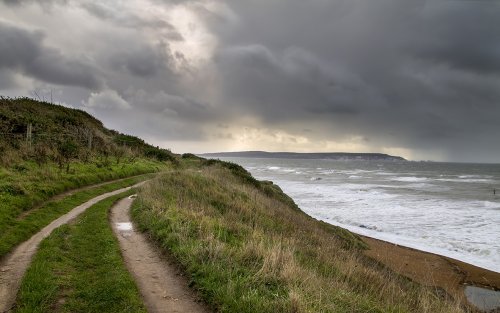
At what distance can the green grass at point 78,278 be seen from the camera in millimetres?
6238

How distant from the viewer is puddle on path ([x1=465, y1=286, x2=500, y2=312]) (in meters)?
13.4

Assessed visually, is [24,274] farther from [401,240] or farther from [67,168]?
[401,240]

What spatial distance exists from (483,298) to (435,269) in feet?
11.2

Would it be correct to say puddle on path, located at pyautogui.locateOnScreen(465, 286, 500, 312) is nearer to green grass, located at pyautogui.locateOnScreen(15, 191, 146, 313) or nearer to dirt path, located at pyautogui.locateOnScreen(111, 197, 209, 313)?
dirt path, located at pyautogui.locateOnScreen(111, 197, 209, 313)

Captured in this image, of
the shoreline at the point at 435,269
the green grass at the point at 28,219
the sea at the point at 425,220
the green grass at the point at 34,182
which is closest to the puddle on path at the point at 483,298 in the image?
the shoreline at the point at 435,269

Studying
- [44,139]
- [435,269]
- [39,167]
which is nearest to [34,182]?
[39,167]

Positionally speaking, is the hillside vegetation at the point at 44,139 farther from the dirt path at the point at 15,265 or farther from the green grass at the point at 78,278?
the green grass at the point at 78,278

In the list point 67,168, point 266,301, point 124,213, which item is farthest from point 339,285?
point 67,168

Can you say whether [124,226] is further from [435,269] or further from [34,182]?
[435,269]

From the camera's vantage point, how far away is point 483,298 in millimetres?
14508

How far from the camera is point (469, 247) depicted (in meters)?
22.1

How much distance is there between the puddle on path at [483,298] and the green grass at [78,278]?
12701mm

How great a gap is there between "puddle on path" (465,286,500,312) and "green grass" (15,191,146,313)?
12701 mm

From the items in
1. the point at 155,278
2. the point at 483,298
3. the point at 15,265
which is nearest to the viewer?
the point at 155,278
